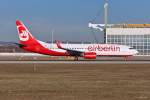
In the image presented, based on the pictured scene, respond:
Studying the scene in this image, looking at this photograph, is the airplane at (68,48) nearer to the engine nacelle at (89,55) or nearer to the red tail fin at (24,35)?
the red tail fin at (24,35)

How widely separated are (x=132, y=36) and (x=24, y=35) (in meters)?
47.7


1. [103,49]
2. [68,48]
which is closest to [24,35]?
[68,48]

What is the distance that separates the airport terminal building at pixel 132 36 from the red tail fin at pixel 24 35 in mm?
41058

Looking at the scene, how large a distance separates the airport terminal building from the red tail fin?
41.1m

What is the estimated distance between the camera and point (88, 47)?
107375 millimetres

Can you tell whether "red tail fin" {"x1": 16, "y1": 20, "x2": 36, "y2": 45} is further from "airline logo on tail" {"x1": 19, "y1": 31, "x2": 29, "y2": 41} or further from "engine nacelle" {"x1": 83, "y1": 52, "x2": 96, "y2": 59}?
"engine nacelle" {"x1": 83, "y1": 52, "x2": 96, "y2": 59}

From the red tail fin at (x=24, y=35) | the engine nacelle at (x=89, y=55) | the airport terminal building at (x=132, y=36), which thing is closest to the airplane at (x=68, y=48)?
the red tail fin at (x=24, y=35)

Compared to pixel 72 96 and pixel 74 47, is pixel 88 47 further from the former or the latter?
pixel 72 96

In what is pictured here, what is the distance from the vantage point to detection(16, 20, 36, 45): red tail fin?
107 metres

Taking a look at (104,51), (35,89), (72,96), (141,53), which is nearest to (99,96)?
(72,96)

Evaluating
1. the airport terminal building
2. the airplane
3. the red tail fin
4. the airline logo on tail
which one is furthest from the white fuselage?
the airport terminal building

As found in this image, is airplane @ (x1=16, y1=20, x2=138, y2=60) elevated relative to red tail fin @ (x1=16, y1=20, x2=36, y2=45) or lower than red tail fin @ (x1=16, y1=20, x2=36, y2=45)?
lower

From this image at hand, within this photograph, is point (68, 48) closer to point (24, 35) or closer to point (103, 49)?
point (103, 49)

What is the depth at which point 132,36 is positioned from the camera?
475ft
